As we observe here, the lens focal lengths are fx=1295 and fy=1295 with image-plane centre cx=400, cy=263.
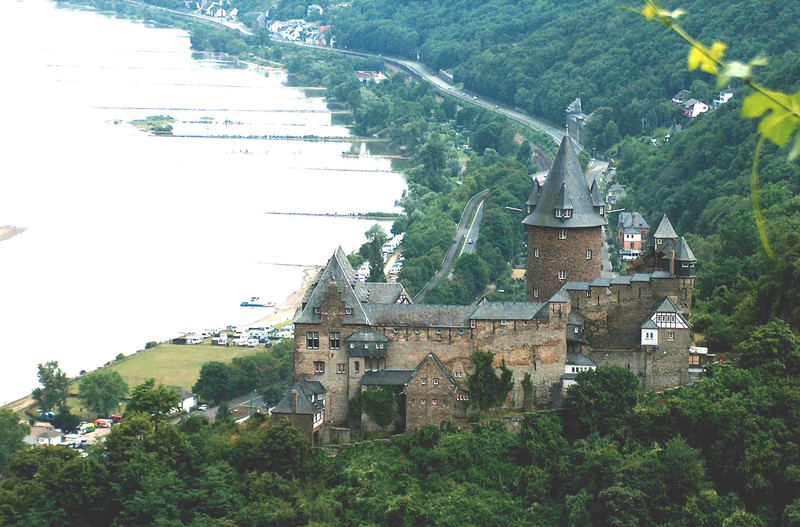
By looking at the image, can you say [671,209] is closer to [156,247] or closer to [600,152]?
[600,152]

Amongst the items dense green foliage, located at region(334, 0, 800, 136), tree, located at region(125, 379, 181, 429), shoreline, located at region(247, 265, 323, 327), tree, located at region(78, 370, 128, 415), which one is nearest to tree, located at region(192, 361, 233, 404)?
tree, located at region(78, 370, 128, 415)

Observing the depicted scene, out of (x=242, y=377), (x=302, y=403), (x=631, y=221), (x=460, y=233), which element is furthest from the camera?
(x=460, y=233)

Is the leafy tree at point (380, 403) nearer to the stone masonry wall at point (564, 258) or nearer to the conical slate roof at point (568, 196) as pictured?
the stone masonry wall at point (564, 258)

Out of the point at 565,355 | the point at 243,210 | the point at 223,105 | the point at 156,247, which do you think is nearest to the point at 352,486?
the point at 565,355

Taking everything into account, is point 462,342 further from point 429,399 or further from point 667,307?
point 667,307

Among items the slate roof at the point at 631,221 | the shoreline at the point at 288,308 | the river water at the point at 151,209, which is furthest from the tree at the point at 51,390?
the slate roof at the point at 631,221

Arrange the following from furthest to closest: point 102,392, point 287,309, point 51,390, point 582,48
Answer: point 582,48
point 287,309
point 51,390
point 102,392

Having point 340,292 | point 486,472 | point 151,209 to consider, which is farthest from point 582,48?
point 486,472
